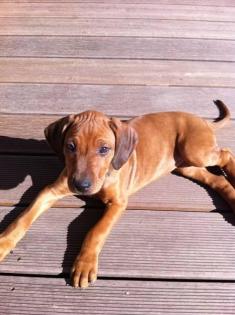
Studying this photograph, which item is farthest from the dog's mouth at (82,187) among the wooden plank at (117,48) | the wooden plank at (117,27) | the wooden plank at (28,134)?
the wooden plank at (117,27)

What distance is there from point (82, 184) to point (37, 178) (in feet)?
2.19

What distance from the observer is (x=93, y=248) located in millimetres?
2436

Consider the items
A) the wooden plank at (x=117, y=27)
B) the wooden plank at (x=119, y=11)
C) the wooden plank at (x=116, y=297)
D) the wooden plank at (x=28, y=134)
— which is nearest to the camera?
the wooden plank at (x=116, y=297)

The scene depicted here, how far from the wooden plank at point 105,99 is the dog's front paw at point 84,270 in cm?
139

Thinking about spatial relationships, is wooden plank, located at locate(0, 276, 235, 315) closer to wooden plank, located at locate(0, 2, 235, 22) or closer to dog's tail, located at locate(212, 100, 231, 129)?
dog's tail, located at locate(212, 100, 231, 129)

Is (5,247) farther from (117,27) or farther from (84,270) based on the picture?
(117,27)

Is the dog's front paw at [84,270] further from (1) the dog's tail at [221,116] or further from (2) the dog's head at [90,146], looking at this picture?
(1) the dog's tail at [221,116]

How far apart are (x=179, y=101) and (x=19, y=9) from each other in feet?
7.98

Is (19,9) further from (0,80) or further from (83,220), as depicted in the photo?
(83,220)

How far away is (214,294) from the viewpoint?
91.6 inches

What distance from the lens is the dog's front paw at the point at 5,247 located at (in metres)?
2.43

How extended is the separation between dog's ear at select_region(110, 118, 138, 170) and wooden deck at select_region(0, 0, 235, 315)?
339 millimetres

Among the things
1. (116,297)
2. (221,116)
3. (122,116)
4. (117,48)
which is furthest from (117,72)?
(116,297)

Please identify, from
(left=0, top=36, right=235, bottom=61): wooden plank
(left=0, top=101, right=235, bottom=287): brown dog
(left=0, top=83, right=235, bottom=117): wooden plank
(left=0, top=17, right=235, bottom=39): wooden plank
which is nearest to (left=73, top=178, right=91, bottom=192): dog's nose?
(left=0, top=101, right=235, bottom=287): brown dog
